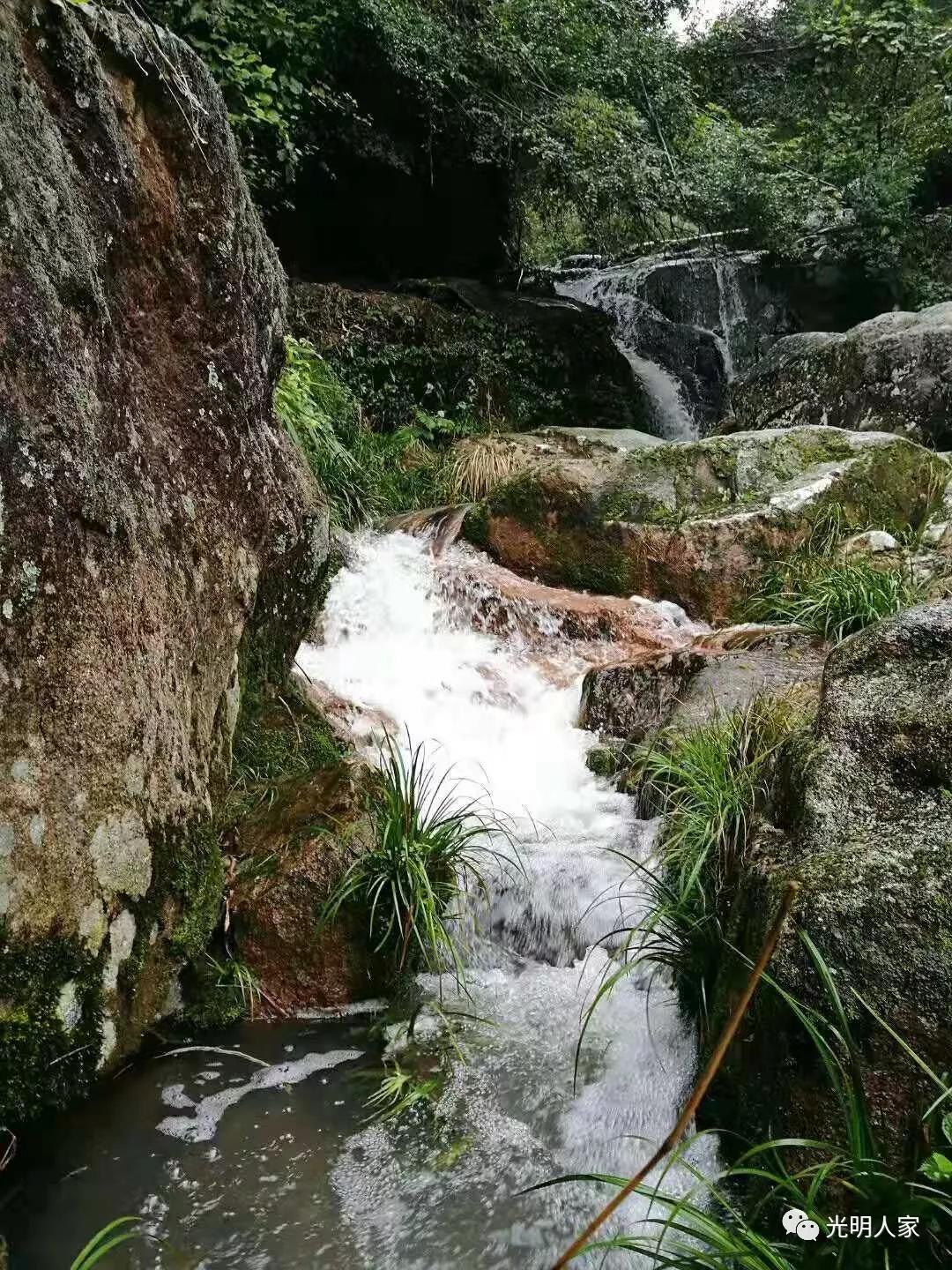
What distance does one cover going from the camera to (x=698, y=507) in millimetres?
7016

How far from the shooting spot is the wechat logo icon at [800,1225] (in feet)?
5.19

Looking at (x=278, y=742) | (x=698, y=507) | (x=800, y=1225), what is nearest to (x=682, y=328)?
(x=698, y=507)

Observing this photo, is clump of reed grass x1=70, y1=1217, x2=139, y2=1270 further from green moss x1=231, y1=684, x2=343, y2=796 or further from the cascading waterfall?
the cascading waterfall

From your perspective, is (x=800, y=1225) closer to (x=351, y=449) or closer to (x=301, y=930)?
(x=301, y=930)

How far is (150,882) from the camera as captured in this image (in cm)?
275

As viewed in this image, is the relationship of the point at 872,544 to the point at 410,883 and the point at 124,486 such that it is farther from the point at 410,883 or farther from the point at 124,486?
the point at 124,486

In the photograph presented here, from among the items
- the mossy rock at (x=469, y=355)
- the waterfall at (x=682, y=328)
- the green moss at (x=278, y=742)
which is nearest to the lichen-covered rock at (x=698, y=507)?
the mossy rock at (x=469, y=355)

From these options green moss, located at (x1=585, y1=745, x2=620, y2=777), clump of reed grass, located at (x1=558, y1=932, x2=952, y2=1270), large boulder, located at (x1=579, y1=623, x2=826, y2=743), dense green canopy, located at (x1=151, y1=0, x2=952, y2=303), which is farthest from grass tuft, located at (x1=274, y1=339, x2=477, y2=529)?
clump of reed grass, located at (x1=558, y1=932, x2=952, y2=1270)

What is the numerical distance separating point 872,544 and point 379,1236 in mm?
5748

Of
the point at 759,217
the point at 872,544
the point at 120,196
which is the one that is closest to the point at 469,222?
the point at 759,217

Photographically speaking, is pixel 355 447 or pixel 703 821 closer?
pixel 703 821

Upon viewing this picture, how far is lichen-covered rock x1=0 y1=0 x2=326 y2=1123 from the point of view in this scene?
2316mm

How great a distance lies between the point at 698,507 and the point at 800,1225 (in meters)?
5.95

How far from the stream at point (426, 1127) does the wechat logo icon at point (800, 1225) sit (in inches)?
24.9
